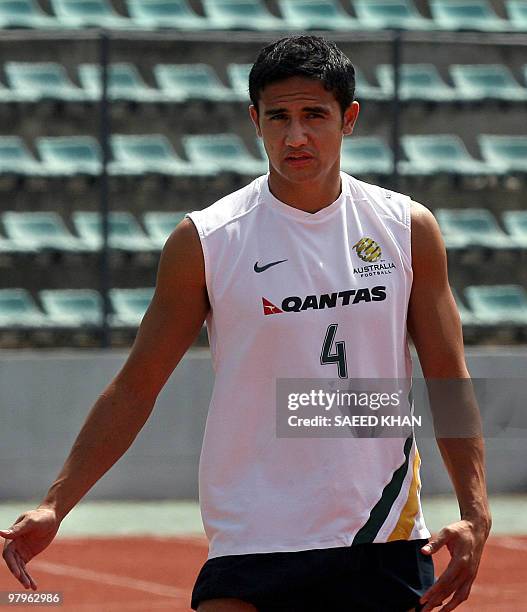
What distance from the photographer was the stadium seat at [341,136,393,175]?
10.4 metres

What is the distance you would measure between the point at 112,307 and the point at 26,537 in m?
6.85

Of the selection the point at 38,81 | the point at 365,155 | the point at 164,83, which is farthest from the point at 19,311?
the point at 365,155

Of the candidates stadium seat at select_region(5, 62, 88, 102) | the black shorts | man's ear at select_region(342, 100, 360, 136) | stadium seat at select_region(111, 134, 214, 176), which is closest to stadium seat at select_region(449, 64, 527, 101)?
stadium seat at select_region(111, 134, 214, 176)

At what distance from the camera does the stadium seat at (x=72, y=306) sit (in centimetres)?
975

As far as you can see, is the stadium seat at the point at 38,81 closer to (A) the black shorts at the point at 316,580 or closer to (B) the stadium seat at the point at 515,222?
(B) the stadium seat at the point at 515,222

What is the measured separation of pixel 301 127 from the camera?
2.92m

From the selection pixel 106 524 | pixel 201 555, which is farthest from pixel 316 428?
pixel 106 524

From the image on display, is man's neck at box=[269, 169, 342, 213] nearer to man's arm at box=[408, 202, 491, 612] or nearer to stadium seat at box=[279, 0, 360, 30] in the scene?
man's arm at box=[408, 202, 491, 612]

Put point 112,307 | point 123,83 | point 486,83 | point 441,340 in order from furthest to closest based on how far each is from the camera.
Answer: point 486,83
point 123,83
point 112,307
point 441,340

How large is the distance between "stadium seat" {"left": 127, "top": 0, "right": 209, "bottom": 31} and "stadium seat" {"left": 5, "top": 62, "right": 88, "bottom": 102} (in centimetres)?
113

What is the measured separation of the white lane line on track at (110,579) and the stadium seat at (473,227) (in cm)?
504

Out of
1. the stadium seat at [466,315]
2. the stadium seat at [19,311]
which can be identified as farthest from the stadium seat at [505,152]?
the stadium seat at [19,311]

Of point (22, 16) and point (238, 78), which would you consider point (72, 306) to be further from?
point (22, 16)

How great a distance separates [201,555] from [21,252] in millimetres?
3701
